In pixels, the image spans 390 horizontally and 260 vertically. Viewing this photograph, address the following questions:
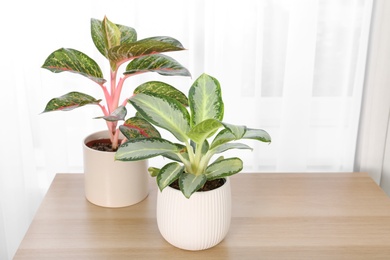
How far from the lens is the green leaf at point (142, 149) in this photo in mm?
859

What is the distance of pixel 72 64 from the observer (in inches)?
38.0

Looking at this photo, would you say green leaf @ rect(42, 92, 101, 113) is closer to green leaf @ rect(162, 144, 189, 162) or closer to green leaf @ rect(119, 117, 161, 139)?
green leaf @ rect(119, 117, 161, 139)

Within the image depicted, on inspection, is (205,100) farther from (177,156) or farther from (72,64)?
(72,64)

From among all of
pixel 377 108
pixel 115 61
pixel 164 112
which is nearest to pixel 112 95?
pixel 115 61

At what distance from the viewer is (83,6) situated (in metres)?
1.24

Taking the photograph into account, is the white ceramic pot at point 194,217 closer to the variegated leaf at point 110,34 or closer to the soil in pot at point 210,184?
the soil in pot at point 210,184

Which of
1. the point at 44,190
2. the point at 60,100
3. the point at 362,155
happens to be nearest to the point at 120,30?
the point at 60,100

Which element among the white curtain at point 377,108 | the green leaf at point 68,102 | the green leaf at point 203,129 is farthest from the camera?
the white curtain at point 377,108

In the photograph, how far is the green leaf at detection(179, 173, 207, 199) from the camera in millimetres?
832

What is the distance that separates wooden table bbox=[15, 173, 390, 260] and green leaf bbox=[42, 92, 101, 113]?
244 mm

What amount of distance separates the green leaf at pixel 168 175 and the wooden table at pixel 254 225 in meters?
0.15

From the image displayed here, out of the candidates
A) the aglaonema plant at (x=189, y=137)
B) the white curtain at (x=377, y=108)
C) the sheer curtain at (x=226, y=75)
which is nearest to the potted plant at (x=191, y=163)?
the aglaonema plant at (x=189, y=137)

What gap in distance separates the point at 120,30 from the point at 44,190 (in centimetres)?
60

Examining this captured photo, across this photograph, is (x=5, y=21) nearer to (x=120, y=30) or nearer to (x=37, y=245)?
(x=120, y=30)
